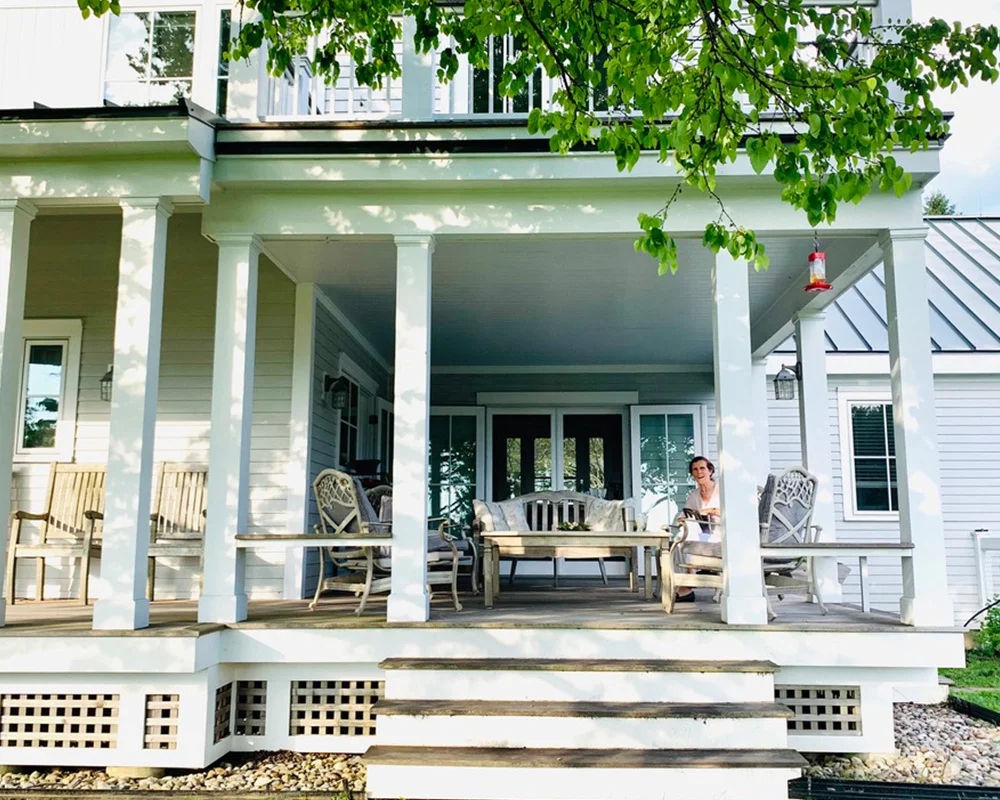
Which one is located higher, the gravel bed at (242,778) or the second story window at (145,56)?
the second story window at (145,56)

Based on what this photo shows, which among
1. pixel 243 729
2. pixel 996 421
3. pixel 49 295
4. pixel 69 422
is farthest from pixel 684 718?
pixel 996 421

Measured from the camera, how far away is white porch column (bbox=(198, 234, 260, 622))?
444 cm

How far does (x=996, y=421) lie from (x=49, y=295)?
30.0 ft

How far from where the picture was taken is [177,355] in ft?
20.5

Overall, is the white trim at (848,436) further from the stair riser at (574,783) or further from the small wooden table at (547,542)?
the stair riser at (574,783)

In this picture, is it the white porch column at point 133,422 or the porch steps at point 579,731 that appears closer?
the porch steps at point 579,731

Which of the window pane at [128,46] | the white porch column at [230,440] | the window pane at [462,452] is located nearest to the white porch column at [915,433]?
the white porch column at [230,440]

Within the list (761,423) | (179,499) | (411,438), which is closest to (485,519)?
(411,438)

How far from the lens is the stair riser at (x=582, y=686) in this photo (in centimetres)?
399

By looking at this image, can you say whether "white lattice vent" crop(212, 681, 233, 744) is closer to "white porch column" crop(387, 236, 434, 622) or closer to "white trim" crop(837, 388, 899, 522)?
"white porch column" crop(387, 236, 434, 622)

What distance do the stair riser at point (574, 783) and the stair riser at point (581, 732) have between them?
21 cm

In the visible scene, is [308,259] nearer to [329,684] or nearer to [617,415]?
[329,684]

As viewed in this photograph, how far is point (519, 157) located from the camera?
4.53 m

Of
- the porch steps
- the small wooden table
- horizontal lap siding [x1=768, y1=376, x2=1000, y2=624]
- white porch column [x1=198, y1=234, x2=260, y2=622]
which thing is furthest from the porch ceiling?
the porch steps
